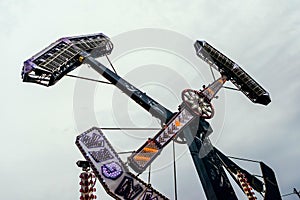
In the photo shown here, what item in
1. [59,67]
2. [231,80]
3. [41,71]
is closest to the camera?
[41,71]

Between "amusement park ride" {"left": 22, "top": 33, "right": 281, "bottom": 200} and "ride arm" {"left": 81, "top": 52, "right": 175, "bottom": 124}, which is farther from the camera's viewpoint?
"ride arm" {"left": 81, "top": 52, "right": 175, "bottom": 124}

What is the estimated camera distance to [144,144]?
13031 millimetres

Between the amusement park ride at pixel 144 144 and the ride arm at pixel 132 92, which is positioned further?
the ride arm at pixel 132 92

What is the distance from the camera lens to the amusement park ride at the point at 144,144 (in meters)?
11.1

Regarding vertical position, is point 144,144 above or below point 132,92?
below

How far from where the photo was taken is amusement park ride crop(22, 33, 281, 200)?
11.1 m

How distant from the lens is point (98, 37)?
60.2 ft

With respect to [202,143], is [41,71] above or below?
above

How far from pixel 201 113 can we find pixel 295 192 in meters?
16.7

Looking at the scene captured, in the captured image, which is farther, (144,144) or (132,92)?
(132,92)

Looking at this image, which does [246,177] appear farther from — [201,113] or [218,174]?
[201,113]

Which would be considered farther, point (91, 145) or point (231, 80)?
point (231, 80)

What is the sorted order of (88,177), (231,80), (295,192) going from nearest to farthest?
(88,177)
(231,80)
(295,192)

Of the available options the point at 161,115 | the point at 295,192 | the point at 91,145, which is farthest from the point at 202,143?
the point at 295,192
